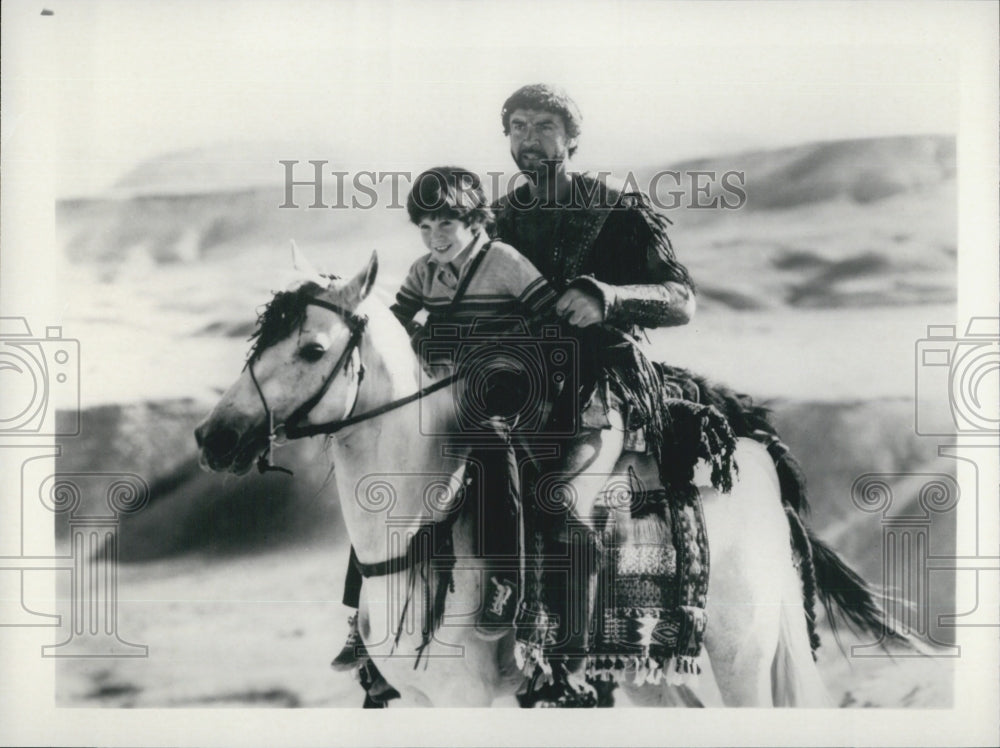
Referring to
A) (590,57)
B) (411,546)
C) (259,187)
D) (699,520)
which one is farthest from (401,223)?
(699,520)

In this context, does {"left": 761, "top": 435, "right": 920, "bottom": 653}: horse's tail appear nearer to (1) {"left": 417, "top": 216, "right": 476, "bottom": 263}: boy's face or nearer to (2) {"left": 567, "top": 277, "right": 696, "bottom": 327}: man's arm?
(2) {"left": 567, "top": 277, "right": 696, "bottom": 327}: man's arm

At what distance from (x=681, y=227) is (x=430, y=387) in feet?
3.59

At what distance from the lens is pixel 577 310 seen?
379 cm

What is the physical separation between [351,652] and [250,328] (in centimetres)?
125

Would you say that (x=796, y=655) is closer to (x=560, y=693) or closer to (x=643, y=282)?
(x=560, y=693)

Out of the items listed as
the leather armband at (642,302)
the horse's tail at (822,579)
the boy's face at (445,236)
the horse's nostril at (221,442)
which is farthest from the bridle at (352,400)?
the horse's tail at (822,579)

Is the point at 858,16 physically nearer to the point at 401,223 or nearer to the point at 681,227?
the point at 681,227

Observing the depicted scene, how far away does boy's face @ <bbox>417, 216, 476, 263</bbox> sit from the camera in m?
3.83

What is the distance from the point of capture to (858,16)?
3922mm

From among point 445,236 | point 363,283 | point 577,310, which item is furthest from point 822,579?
point 363,283

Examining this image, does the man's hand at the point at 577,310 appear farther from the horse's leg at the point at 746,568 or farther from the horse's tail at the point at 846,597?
the horse's tail at the point at 846,597

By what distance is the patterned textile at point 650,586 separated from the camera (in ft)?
12.4

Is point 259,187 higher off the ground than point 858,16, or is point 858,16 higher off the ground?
point 858,16

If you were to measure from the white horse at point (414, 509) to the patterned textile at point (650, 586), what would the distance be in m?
0.06
